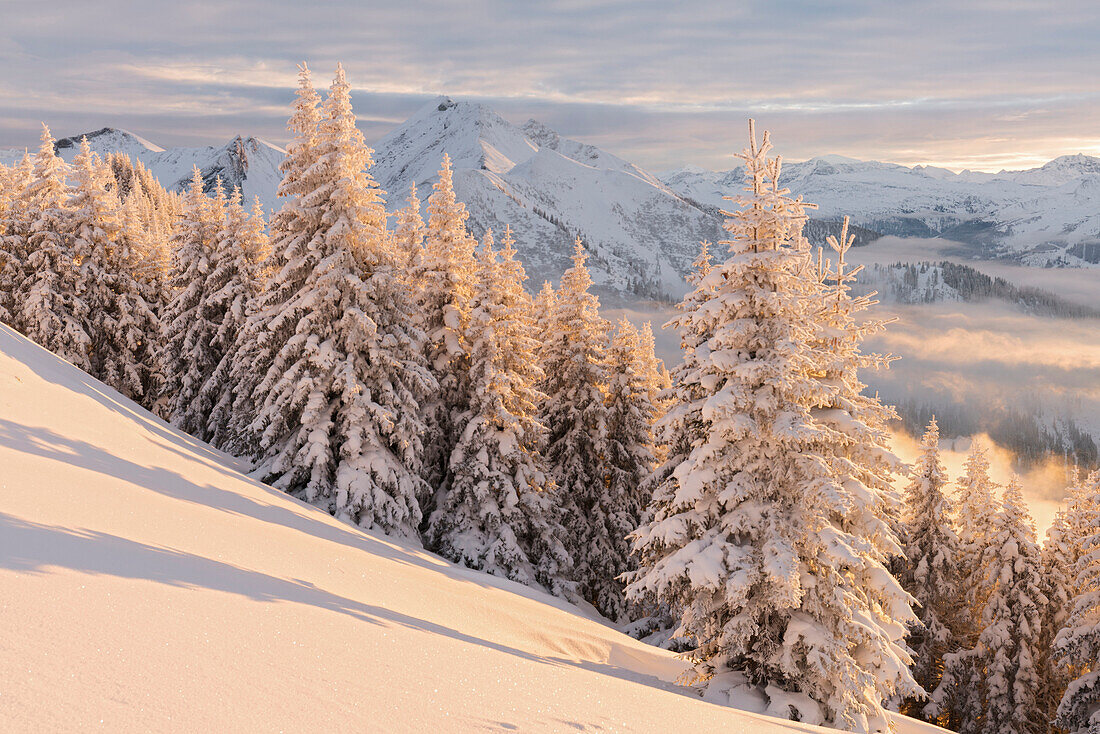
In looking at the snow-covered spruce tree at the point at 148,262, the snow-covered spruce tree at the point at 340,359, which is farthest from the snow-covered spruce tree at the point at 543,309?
the snow-covered spruce tree at the point at 148,262

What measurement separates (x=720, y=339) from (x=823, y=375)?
112 inches

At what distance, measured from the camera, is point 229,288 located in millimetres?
29609

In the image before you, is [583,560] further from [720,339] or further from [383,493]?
[720,339]

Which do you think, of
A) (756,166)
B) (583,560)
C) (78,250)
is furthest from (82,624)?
(78,250)

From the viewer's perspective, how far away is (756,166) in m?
13.0

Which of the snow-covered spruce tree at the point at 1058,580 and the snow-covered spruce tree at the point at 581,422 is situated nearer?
the snow-covered spruce tree at the point at 1058,580

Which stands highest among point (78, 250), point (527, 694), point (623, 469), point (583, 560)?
point (78, 250)

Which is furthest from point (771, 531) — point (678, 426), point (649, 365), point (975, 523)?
point (975, 523)

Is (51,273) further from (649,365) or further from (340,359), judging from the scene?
(649,365)

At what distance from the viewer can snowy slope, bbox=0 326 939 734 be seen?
4.64m

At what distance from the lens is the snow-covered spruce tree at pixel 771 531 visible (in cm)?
1122

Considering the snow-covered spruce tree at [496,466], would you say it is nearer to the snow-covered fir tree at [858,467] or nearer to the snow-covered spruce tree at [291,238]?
the snow-covered spruce tree at [291,238]

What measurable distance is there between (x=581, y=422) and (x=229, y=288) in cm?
1648

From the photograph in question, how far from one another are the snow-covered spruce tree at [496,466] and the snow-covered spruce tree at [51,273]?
18.2 m
